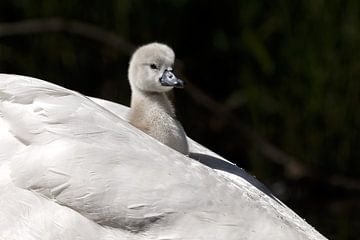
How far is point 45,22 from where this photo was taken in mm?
5242

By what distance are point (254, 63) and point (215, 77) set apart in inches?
10.7

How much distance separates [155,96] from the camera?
2.66 meters

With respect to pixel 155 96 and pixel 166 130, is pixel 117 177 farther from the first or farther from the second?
pixel 155 96

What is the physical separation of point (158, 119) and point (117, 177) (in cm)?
56

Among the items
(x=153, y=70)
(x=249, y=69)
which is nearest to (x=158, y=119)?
(x=153, y=70)

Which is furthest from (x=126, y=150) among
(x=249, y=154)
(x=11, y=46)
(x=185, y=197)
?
(x=11, y=46)

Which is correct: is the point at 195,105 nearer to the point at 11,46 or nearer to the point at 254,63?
the point at 254,63

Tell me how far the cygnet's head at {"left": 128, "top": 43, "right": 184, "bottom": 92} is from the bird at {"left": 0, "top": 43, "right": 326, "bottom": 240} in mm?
509

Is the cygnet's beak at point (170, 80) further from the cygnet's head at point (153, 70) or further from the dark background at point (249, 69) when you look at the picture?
the dark background at point (249, 69)

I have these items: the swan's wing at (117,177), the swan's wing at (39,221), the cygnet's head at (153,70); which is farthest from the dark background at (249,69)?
the swan's wing at (39,221)

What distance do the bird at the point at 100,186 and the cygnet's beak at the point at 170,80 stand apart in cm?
49

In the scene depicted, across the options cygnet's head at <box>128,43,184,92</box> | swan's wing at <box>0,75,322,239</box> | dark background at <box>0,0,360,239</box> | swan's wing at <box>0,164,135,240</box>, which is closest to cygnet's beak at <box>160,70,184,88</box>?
cygnet's head at <box>128,43,184,92</box>

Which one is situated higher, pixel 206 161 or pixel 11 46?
pixel 11 46

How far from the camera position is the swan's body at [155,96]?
2482mm
